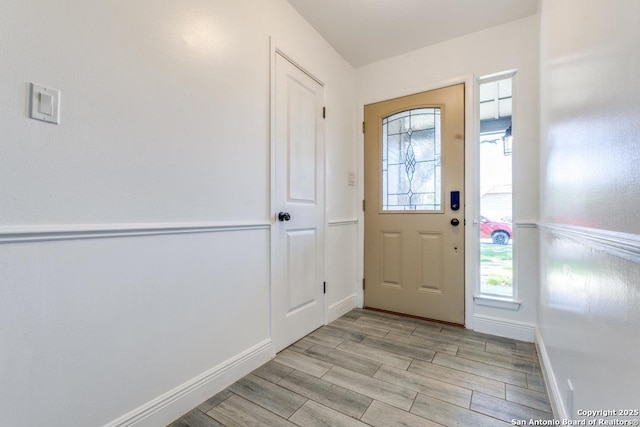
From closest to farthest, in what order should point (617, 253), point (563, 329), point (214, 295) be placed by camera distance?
point (617, 253), point (563, 329), point (214, 295)

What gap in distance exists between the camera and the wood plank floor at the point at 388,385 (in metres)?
1.31

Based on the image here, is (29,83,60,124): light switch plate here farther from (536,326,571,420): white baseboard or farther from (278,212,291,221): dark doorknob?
(536,326,571,420): white baseboard

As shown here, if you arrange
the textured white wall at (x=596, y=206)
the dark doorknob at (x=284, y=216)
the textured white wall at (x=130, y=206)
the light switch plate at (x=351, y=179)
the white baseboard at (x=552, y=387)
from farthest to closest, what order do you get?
the light switch plate at (x=351, y=179)
the dark doorknob at (x=284, y=216)
the white baseboard at (x=552, y=387)
the textured white wall at (x=130, y=206)
the textured white wall at (x=596, y=206)

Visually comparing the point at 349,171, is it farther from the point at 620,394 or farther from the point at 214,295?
the point at 620,394

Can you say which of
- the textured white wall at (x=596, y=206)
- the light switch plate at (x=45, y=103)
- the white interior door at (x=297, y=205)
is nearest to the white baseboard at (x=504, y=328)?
the textured white wall at (x=596, y=206)

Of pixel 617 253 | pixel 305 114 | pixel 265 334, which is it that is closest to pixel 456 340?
pixel 265 334

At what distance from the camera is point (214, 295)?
1509mm

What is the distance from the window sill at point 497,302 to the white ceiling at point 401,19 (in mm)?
2191

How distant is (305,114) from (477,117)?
142 centimetres

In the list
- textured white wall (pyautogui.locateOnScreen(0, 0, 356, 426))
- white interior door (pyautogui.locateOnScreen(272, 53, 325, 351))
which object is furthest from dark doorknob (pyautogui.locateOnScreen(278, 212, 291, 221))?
textured white wall (pyautogui.locateOnScreen(0, 0, 356, 426))

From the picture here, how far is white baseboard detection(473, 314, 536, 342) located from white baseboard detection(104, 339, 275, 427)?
5.61 ft

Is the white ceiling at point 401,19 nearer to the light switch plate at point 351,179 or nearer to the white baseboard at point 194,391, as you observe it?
the light switch plate at point 351,179

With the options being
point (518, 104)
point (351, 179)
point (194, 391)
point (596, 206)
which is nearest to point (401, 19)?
point (518, 104)

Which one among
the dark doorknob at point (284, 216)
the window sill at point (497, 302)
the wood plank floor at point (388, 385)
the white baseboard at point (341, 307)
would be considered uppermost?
the dark doorknob at point (284, 216)
